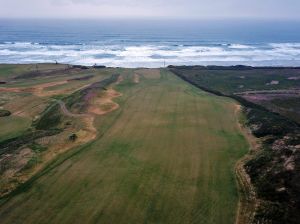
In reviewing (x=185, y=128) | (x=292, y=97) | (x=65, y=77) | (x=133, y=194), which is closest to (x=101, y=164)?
(x=133, y=194)

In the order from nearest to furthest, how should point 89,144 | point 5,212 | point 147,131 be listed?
point 5,212 → point 89,144 → point 147,131

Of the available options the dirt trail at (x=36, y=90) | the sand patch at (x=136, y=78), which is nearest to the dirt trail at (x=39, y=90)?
the dirt trail at (x=36, y=90)

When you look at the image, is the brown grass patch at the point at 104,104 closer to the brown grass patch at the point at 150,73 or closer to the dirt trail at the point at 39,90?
the dirt trail at the point at 39,90

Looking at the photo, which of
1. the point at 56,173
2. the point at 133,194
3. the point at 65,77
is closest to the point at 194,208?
the point at 133,194

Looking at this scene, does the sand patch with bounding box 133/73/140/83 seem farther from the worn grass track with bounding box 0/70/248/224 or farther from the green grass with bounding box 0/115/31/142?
the green grass with bounding box 0/115/31/142

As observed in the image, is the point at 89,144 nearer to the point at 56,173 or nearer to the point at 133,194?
the point at 56,173

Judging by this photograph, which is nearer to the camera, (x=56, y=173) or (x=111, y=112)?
(x=56, y=173)

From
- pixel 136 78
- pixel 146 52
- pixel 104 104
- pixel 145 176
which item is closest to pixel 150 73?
pixel 136 78

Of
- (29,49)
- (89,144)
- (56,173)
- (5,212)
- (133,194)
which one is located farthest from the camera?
(29,49)
